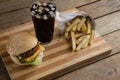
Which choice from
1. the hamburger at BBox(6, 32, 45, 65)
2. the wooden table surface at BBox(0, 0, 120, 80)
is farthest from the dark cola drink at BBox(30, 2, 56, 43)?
the wooden table surface at BBox(0, 0, 120, 80)

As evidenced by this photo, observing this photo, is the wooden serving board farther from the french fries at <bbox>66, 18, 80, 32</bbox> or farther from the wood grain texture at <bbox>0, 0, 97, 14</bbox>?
the wood grain texture at <bbox>0, 0, 97, 14</bbox>

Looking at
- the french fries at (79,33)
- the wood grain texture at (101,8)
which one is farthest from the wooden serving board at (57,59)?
the wood grain texture at (101,8)

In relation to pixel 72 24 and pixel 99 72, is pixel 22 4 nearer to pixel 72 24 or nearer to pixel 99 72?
pixel 72 24

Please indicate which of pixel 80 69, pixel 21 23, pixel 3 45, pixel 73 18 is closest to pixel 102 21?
pixel 73 18

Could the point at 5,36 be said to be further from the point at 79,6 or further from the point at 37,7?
the point at 79,6

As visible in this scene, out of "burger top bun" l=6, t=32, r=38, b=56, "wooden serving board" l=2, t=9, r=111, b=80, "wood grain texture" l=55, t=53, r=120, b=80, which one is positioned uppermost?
"burger top bun" l=6, t=32, r=38, b=56
